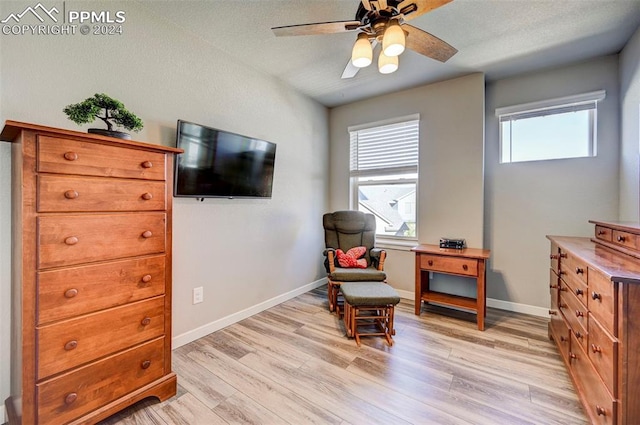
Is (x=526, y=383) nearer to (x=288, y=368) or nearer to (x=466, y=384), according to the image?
(x=466, y=384)

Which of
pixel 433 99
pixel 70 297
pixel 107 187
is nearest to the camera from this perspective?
pixel 70 297

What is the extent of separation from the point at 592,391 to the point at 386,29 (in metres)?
2.20

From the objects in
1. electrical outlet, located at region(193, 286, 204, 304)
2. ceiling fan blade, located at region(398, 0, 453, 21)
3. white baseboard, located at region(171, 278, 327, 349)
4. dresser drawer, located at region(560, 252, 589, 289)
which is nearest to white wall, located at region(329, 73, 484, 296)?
dresser drawer, located at region(560, 252, 589, 289)

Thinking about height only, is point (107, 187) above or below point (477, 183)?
below

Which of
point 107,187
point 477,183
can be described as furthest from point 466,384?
point 107,187

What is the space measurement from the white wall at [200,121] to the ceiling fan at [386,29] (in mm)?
1100

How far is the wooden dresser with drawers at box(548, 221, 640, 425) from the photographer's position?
1.12 metres

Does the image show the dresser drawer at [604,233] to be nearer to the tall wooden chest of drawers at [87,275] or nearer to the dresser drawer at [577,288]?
the dresser drawer at [577,288]

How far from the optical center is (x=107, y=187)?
139 centimetres

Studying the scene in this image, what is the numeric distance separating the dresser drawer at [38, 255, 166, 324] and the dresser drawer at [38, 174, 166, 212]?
296 mm

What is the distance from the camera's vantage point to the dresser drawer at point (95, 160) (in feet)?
3.98

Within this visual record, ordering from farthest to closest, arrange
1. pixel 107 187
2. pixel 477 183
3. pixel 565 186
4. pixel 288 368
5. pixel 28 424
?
pixel 477 183 → pixel 565 186 → pixel 288 368 → pixel 107 187 → pixel 28 424

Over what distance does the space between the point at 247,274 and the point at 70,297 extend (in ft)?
5.34

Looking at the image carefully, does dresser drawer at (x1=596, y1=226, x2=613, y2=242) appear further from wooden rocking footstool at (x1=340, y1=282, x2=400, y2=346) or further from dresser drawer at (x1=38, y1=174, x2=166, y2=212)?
dresser drawer at (x1=38, y1=174, x2=166, y2=212)
